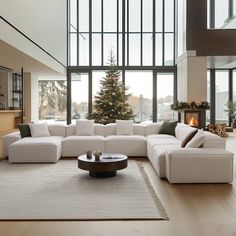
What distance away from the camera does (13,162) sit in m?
6.64

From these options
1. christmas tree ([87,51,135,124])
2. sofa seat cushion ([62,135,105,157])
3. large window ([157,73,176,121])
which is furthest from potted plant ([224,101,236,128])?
sofa seat cushion ([62,135,105,157])

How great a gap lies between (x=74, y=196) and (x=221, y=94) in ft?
39.1

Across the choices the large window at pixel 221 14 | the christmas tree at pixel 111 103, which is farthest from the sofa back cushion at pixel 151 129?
the large window at pixel 221 14

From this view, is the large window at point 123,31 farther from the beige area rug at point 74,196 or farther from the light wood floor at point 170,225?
the light wood floor at point 170,225

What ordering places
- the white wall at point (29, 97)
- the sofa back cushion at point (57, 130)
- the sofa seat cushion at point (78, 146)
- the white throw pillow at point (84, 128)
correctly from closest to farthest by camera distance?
the sofa seat cushion at point (78, 146), the white throw pillow at point (84, 128), the sofa back cushion at point (57, 130), the white wall at point (29, 97)

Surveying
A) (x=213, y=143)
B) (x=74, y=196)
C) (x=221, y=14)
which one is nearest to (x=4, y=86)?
(x=221, y=14)

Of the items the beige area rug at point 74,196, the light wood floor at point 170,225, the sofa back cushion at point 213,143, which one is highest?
the sofa back cushion at point 213,143

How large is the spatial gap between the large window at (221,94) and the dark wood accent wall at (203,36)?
364 centimetres

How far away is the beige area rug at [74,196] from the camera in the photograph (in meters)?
3.57

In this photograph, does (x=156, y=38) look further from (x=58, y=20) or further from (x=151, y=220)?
(x=151, y=220)

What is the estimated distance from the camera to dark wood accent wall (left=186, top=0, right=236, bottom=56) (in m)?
11.1

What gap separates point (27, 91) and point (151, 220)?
10.1 meters

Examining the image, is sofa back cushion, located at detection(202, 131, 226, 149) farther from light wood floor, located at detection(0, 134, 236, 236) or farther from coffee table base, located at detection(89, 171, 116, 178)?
coffee table base, located at detection(89, 171, 116, 178)

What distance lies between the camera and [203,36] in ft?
36.6
